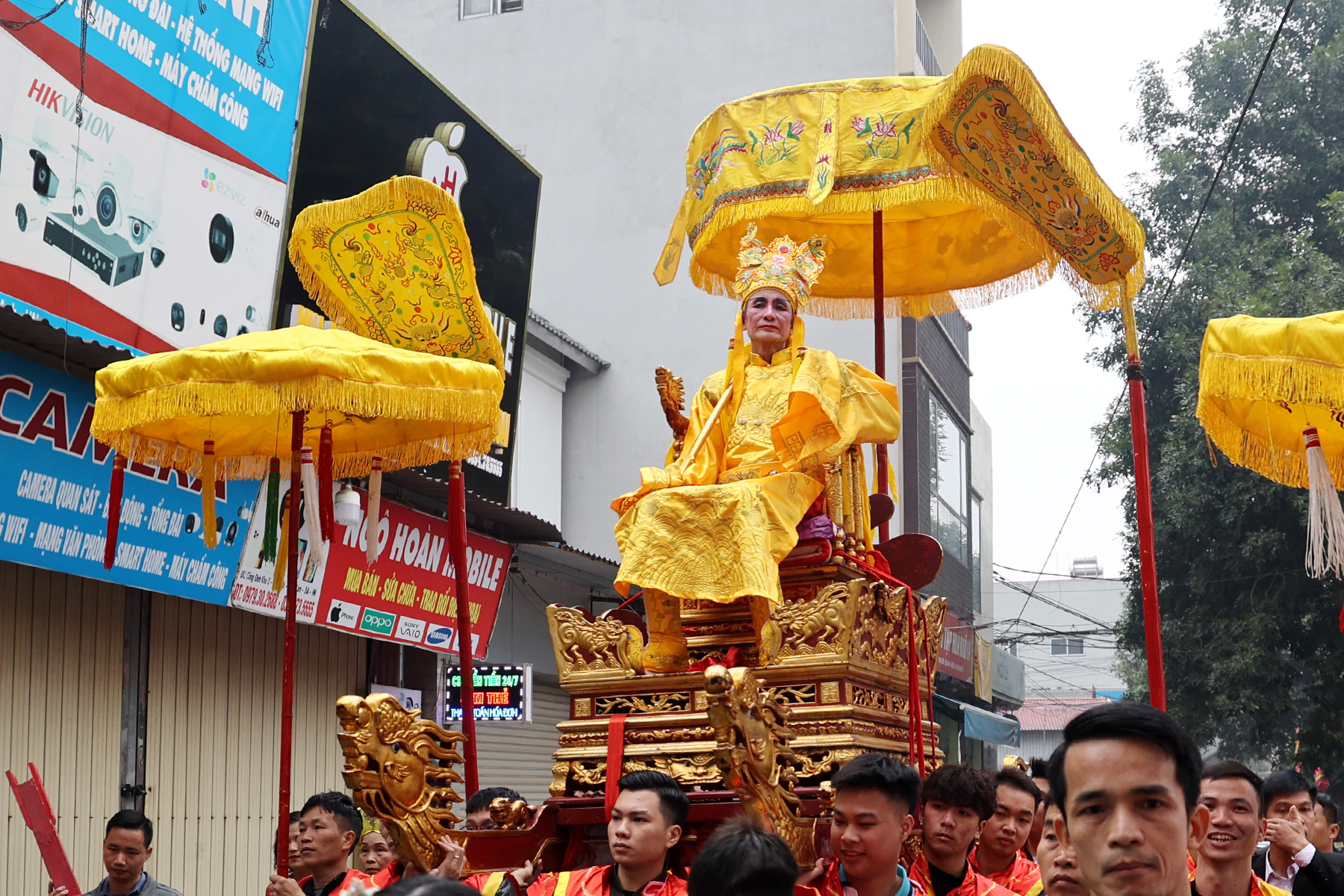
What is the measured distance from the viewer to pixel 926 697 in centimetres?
619

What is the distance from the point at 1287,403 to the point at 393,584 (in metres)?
6.70

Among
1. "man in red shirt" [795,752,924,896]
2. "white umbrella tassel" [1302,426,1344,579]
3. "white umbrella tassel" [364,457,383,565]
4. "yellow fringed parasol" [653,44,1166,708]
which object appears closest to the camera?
"man in red shirt" [795,752,924,896]

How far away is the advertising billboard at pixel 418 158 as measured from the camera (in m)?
9.34

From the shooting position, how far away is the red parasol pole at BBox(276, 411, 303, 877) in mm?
4938

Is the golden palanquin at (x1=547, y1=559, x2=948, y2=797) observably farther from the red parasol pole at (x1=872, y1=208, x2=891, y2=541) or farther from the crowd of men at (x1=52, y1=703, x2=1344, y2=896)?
the red parasol pole at (x1=872, y1=208, x2=891, y2=541)

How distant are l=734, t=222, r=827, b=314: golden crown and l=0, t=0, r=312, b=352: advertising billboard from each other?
11.2 feet

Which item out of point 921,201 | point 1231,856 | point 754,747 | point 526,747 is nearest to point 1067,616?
point 526,747

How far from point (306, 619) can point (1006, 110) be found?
5921 millimetres

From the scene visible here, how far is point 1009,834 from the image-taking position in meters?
4.92

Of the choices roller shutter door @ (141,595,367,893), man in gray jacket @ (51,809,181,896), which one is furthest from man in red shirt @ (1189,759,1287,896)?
roller shutter door @ (141,595,367,893)

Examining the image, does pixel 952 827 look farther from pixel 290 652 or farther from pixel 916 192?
pixel 916 192

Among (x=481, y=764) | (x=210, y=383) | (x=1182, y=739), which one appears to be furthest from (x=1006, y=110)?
(x=481, y=764)

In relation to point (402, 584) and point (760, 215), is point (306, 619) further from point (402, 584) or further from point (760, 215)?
point (760, 215)

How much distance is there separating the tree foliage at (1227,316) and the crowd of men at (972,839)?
9346 mm
